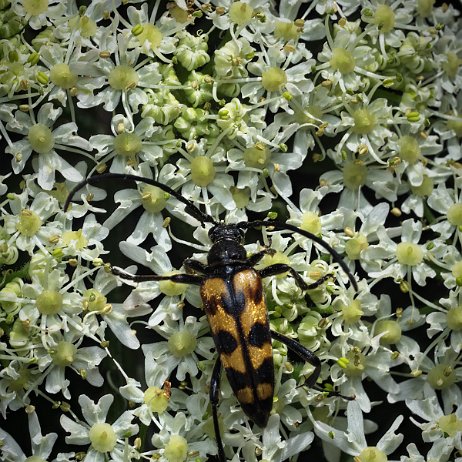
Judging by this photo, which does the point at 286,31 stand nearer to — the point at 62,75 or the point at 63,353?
the point at 62,75

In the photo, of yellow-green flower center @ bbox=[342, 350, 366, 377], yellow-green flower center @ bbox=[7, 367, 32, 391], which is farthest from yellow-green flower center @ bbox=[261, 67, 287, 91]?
yellow-green flower center @ bbox=[7, 367, 32, 391]

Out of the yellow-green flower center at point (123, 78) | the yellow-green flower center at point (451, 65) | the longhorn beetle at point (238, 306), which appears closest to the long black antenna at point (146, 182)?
the longhorn beetle at point (238, 306)

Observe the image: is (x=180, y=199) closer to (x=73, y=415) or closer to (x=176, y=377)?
(x=176, y=377)

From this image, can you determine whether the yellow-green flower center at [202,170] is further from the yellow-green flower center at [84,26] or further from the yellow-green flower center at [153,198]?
the yellow-green flower center at [84,26]

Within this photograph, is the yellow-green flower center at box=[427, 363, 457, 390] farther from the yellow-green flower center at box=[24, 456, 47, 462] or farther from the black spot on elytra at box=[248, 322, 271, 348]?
the yellow-green flower center at box=[24, 456, 47, 462]

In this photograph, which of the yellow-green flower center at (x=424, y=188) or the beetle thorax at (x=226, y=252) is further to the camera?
the yellow-green flower center at (x=424, y=188)
